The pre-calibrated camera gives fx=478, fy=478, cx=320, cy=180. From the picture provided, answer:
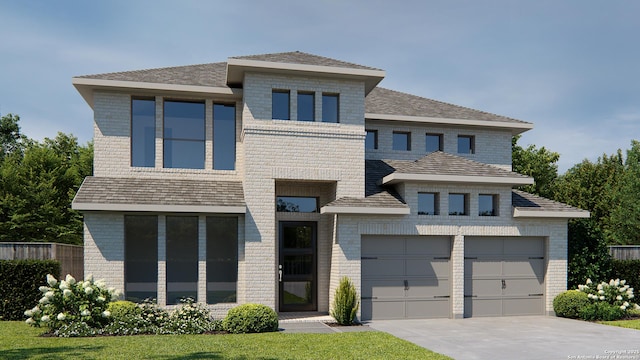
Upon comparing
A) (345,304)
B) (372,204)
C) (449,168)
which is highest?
(449,168)

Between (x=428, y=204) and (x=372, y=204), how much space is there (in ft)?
7.49

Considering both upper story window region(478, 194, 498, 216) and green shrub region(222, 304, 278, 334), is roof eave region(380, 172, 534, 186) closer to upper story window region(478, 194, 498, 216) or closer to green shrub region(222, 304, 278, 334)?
upper story window region(478, 194, 498, 216)

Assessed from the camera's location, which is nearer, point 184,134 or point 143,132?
point 143,132

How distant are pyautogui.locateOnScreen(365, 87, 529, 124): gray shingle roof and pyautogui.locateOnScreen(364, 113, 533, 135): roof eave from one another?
18 cm

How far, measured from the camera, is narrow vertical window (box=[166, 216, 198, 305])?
15.1 meters

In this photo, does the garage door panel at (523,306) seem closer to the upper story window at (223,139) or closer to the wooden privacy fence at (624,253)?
the wooden privacy fence at (624,253)

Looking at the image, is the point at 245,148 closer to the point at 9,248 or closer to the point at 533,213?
the point at 9,248

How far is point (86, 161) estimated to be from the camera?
1347 inches

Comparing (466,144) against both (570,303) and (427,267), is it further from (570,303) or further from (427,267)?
(570,303)

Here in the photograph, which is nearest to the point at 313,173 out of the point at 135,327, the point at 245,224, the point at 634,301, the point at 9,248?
the point at 245,224

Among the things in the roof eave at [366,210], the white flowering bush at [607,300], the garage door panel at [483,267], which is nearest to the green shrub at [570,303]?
the white flowering bush at [607,300]

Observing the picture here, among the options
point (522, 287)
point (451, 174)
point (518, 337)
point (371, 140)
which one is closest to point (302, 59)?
point (371, 140)

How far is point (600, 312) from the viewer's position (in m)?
15.7

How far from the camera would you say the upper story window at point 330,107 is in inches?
631
